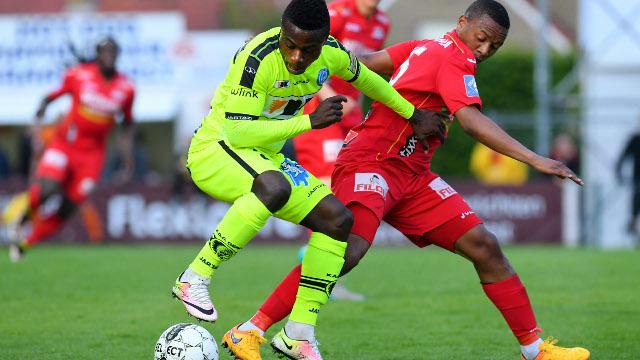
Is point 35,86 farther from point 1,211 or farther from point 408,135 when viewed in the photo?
point 408,135

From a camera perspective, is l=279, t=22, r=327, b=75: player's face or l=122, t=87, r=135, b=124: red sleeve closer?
l=279, t=22, r=327, b=75: player's face

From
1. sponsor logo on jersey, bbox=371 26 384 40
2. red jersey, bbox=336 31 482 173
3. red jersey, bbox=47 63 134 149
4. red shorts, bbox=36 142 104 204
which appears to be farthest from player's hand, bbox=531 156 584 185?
red shorts, bbox=36 142 104 204

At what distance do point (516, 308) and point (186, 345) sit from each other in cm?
197

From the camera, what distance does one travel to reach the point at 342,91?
1002 cm

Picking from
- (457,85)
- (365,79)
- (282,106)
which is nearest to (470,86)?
(457,85)

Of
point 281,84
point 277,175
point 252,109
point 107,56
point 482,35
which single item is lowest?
point 107,56

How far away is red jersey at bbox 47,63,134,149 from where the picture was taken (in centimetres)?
1479

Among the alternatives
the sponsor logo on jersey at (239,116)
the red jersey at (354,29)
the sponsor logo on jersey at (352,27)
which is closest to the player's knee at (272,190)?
the sponsor logo on jersey at (239,116)

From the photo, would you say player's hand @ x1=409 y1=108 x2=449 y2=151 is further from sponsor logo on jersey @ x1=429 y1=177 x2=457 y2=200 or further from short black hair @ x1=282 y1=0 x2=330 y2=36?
short black hair @ x1=282 y1=0 x2=330 y2=36

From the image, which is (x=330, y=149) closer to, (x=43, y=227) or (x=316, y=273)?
(x=316, y=273)

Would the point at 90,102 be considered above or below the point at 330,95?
below

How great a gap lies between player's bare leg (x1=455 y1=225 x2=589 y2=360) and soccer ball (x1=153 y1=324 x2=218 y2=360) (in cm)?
161

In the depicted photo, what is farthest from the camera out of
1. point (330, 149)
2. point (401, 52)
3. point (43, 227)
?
point (43, 227)

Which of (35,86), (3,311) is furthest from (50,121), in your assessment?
(3,311)
